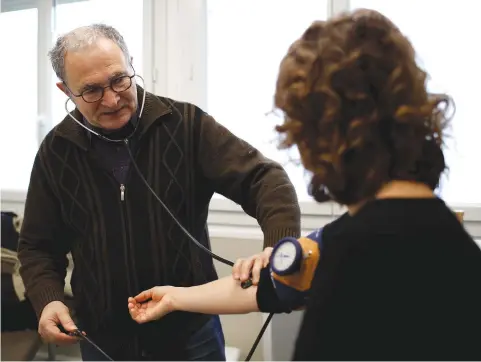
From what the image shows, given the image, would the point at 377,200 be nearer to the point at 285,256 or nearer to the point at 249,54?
the point at 285,256

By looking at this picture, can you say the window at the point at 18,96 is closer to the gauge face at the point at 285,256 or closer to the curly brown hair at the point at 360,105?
the gauge face at the point at 285,256

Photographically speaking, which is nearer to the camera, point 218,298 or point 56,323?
point 218,298

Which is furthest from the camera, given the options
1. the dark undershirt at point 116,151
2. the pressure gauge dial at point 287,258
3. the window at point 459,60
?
the window at point 459,60

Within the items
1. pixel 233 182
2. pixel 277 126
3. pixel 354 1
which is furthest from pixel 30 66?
pixel 277 126

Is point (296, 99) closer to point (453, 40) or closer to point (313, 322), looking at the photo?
point (313, 322)

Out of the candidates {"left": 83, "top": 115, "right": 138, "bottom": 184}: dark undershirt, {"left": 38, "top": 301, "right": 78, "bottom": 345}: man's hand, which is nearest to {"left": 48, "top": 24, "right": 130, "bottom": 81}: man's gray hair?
{"left": 83, "top": 115, "right": 138, "bottom": 184}: dark undershirt

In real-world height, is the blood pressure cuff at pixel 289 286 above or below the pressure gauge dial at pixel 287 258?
below

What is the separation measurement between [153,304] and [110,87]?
0.53 metres

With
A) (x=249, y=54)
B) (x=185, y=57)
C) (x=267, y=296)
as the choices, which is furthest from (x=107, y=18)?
(x=267, y=296)

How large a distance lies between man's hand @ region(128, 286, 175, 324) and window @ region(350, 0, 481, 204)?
4.80 ft

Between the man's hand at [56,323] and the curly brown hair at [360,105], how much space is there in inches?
31.8

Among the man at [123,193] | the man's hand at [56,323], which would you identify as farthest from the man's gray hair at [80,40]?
the man's hand at [56,323]

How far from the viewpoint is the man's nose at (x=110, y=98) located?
1.21m

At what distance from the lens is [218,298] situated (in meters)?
0.93
